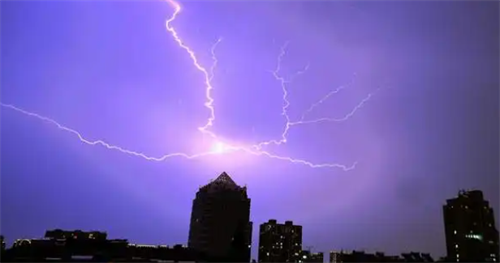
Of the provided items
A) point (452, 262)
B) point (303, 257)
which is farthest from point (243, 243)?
point (452, 262)

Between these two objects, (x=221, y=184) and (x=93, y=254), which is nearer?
(x=93, y=254)

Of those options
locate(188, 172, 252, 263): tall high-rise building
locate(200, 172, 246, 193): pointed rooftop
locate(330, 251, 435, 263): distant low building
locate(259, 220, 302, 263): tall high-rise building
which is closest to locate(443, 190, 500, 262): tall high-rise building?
locate(330, 251, 435, 263): distant low building

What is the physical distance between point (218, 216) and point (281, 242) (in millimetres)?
15549

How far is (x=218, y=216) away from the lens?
96250 millimetres

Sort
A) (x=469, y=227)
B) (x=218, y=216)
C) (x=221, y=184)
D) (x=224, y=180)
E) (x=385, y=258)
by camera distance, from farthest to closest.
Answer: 1. (x=224, y=180)
2. (x=221, y=184)
3. (x=218, y=216)
4. (x=469, y=227)
5. (x=385, y=258)

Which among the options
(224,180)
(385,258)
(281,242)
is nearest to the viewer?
(385,258)

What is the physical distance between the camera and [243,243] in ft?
255

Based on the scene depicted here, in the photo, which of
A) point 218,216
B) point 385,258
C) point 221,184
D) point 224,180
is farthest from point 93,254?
point 224,180

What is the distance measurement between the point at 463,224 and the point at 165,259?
46.9 meters

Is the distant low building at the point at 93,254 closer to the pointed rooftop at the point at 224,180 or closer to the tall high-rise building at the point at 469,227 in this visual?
the tall high-rise building at the point at 469,227

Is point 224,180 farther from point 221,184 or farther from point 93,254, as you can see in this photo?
point 93,254

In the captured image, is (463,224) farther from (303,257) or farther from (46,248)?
(46,248)

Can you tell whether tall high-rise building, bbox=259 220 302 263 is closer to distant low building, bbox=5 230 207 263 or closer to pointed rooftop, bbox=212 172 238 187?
pointed rooftop, bbox=212 172 238 187

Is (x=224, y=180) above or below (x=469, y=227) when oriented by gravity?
above
